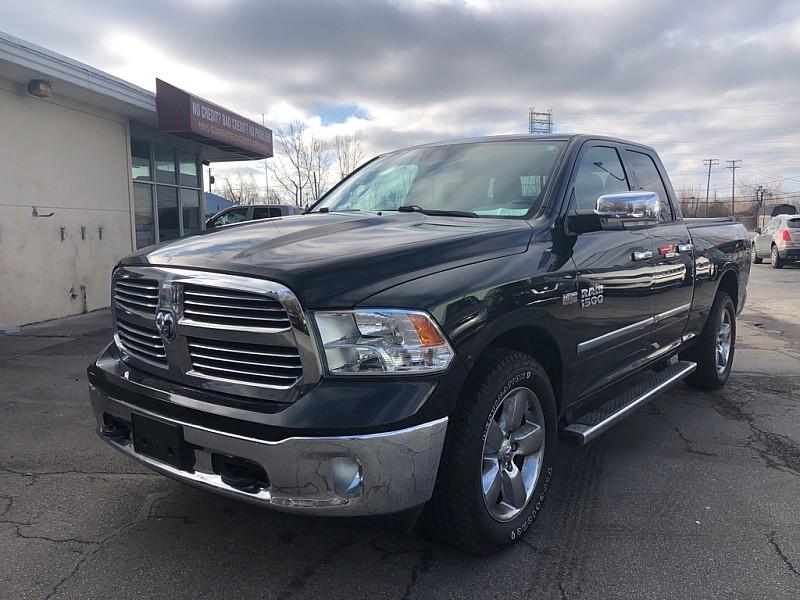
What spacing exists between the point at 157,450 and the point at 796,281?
17192mm

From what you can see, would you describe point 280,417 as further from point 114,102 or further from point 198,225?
point 198,225

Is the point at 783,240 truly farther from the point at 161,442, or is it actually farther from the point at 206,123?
the point at 161,442

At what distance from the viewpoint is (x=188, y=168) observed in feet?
46.6

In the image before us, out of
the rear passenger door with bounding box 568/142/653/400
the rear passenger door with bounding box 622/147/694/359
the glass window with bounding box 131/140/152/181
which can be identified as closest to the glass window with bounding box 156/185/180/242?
the glass window with bounding box 131/140/152/181

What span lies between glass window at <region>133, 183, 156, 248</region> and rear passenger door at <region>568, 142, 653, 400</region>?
9.76 m

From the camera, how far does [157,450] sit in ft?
8.66

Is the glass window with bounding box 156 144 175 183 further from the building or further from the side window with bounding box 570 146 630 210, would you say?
the side window with bounding box 570 146 630 210

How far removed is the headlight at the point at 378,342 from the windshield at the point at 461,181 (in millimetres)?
1268

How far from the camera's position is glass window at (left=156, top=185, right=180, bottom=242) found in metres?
12.9

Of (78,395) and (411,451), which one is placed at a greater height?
(411,451)

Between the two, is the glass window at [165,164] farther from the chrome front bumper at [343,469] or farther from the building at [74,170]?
the chrome front bumper at [343,469]

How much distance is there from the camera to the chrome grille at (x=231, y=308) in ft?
7.74

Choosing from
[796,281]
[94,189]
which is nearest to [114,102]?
[94,189]

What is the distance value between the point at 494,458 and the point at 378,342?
34.3 inches
